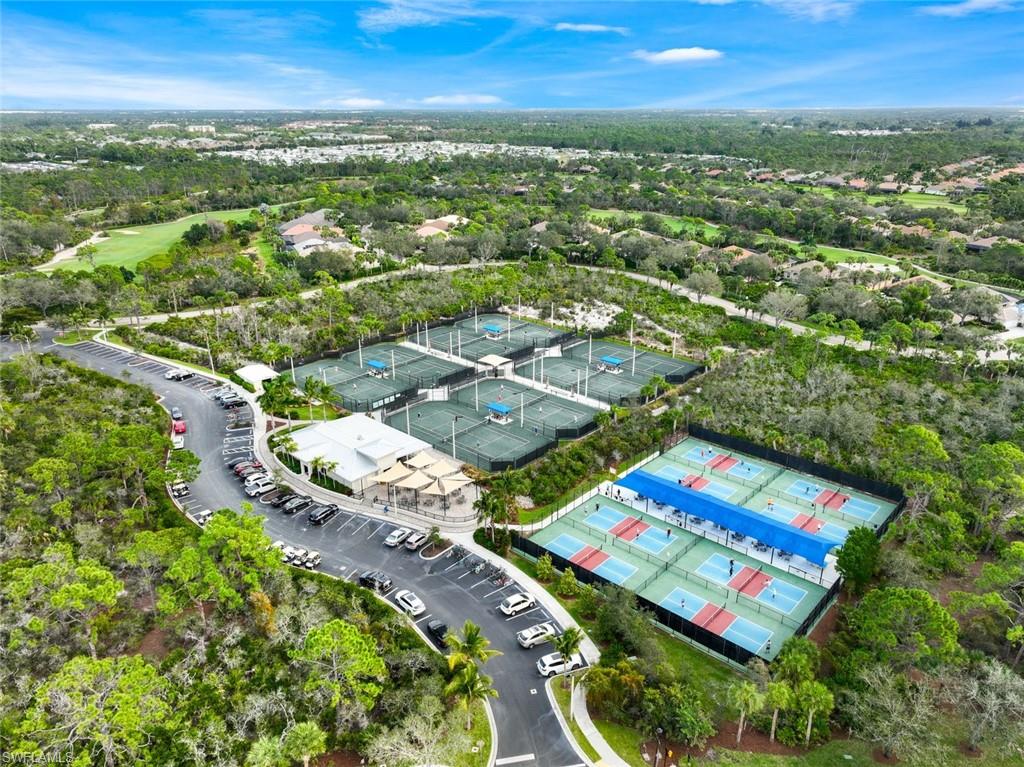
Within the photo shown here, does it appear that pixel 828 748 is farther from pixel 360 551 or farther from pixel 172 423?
pixel 172 423

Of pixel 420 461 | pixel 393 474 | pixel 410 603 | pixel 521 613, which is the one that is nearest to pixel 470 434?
pixel 420 461

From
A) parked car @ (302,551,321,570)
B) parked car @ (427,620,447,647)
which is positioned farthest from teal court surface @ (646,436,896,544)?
parked car @ (302,551,321,570)

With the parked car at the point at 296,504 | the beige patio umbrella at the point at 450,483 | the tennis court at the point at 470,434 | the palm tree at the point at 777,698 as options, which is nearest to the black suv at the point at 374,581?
the beige patio umbrella at the point at 450,483

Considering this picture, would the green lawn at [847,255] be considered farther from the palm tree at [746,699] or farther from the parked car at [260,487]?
the parked car at [260,487]

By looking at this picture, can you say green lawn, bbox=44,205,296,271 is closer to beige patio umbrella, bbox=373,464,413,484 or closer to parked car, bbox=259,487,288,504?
parked car, bbox=259,487,288,504

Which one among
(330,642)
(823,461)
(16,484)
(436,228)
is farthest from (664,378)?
(436,228)

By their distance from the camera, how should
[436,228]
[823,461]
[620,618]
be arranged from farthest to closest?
[436,228], [823,461], [620,618]

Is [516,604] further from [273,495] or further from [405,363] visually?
[405,363]
